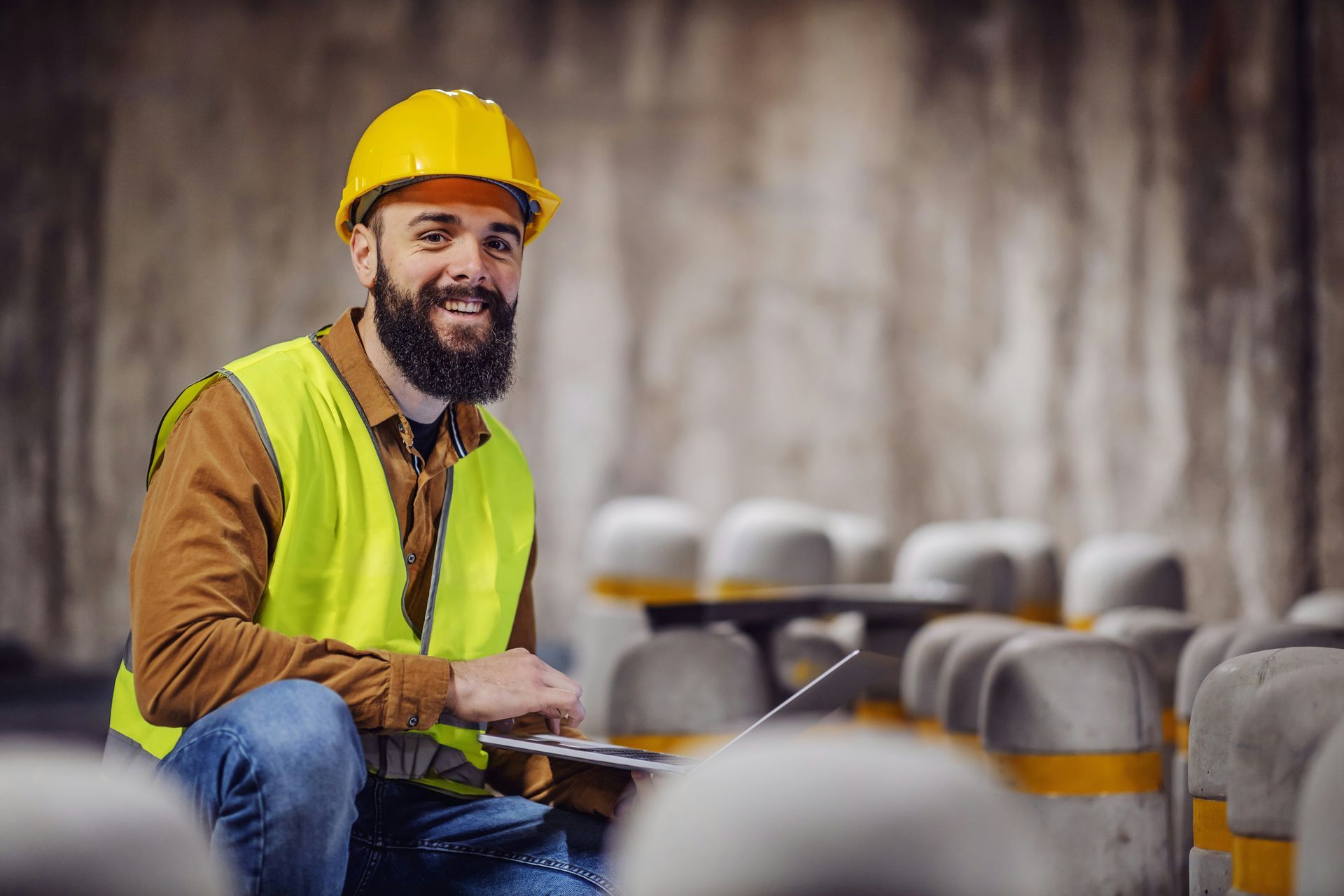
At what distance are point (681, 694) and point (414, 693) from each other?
164 cm

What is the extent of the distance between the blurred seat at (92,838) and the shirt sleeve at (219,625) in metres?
0.40

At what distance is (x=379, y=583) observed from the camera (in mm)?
2441

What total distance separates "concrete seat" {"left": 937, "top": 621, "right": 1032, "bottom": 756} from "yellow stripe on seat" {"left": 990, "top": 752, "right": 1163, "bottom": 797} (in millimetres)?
604

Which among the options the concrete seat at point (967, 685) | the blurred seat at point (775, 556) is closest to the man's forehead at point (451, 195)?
the concrete seat at point (967, 685)

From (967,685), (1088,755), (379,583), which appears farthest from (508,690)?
(967,685)

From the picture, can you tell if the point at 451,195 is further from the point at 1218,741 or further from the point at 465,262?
the point at 1218,741

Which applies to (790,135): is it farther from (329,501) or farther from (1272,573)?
(329,501)

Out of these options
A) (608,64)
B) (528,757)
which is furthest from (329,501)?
(608,64)

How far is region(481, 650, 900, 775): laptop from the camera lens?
2.16 m

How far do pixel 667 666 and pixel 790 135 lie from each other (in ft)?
17.5

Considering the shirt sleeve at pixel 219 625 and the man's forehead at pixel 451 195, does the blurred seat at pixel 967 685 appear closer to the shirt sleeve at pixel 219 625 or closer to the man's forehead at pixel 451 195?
the man's forehead at pixel 451 195

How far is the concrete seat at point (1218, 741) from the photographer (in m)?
2.31

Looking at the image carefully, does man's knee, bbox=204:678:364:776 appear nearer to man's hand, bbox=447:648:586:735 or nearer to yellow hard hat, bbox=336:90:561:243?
man's hand, bbox=447:648:586:735

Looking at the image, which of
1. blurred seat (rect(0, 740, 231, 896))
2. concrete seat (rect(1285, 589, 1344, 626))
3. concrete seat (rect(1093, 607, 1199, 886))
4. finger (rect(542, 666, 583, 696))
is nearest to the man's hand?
finger (rect(542, 666, 583, 696))
